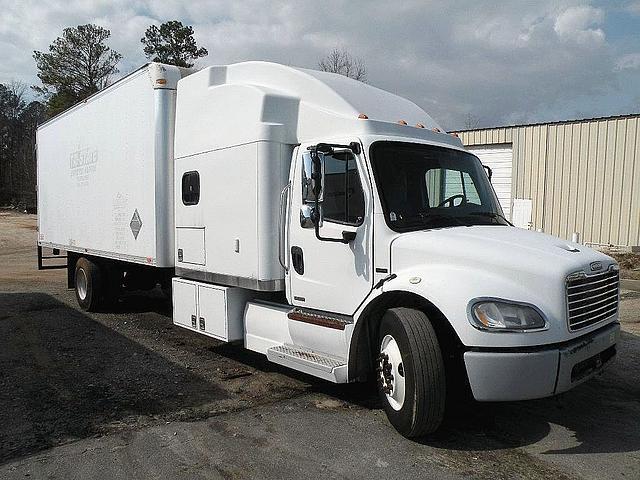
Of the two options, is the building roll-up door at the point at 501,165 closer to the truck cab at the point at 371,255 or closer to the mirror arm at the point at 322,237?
the truck cab at the point at 371,255

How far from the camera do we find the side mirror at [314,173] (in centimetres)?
511

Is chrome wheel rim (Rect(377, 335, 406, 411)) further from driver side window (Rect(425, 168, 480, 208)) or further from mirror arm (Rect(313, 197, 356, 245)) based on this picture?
driver side window (Rect(425, 168, 480, 208))

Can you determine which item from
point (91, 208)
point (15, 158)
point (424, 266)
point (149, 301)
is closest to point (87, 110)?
point (91, 208)

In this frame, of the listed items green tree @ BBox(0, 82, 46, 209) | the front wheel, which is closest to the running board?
the front wheel

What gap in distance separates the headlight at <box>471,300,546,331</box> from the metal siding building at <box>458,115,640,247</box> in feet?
46.2

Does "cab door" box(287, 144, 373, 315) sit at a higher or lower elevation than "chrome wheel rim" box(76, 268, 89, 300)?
higher

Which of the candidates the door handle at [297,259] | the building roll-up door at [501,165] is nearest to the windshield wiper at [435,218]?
the door handle at [297,259]

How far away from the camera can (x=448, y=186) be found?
5617 mm

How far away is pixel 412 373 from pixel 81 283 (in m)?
7.95

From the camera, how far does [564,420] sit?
5.15 metres

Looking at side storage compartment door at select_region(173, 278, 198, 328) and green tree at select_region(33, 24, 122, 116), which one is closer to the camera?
side storage compartment door at select_region(173, 278, 198, 328)

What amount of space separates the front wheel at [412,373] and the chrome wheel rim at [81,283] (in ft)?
23.3

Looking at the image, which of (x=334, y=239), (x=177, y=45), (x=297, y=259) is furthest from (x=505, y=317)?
(x=177, y=45)

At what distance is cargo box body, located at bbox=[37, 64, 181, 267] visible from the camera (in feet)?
24.8
